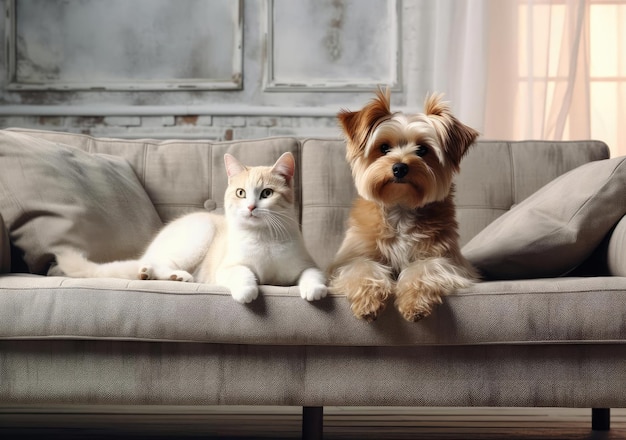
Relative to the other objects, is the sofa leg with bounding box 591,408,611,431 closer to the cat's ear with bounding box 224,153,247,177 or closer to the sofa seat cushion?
the sofa seat cushion

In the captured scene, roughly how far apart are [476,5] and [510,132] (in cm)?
65

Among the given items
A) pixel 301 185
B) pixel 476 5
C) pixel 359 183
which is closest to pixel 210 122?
pixel 301 185

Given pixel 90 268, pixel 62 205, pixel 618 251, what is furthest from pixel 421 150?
pixel 62 205

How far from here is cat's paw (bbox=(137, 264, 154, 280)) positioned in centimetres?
184

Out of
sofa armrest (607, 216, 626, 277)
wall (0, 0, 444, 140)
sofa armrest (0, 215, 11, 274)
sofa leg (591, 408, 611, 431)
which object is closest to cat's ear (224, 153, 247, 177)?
sofa armrest (0, 215, 11, 274)

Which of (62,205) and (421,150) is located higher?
(421,150)

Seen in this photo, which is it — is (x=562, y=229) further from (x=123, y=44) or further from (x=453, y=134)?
(x=123, y=44)

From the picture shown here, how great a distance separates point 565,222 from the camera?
193cm

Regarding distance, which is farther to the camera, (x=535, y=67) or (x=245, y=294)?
(x=535, y=67)

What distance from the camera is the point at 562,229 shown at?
1.92 meters

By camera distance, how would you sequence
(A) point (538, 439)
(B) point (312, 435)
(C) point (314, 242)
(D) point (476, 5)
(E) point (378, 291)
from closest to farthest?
(E) point (378, 291) < (B) point (312, 435) < (A) point (538, 439) < (C) point (314, 242) < (D) point (476, 5)

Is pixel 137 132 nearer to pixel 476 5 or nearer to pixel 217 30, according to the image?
pixel 217 30

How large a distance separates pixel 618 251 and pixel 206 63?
91.4 inches

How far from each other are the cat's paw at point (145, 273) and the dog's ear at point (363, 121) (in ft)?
Result: 2.09
